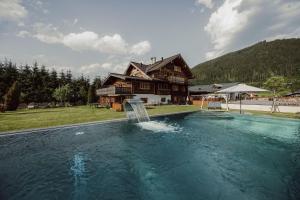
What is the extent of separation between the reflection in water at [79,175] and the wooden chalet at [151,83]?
22.5 metres

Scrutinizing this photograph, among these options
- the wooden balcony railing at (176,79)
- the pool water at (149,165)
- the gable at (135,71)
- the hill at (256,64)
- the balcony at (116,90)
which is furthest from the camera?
the hill at (256,64)

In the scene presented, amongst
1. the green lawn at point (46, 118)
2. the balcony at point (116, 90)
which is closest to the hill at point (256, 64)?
the balcony at point (116, 90)

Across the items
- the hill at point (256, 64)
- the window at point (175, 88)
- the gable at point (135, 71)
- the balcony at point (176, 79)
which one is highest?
the hill at point (256, 64)

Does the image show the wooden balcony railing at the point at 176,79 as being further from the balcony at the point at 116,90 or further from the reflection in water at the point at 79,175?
the reflection in water at the point at 79,175

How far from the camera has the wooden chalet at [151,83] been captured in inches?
1365

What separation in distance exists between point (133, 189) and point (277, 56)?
183 m

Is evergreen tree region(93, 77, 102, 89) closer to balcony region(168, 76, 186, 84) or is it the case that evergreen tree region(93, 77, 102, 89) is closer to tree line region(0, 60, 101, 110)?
tree line region(0, 60, 101, 110)

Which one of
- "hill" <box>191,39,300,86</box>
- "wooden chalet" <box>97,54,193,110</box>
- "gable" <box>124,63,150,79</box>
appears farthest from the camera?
"hill" <box>191,39,300,86</box>

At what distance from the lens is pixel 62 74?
2242 inches

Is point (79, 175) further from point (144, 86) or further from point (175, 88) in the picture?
point (175, 88)

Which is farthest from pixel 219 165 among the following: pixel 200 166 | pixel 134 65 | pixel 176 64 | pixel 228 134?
pixel 176 64

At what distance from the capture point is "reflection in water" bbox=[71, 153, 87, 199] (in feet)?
21.7

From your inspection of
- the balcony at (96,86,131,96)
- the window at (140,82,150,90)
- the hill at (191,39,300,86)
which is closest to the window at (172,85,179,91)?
the window at (140,82,150,90)

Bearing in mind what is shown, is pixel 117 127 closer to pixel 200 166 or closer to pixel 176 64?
pixel 200 166
